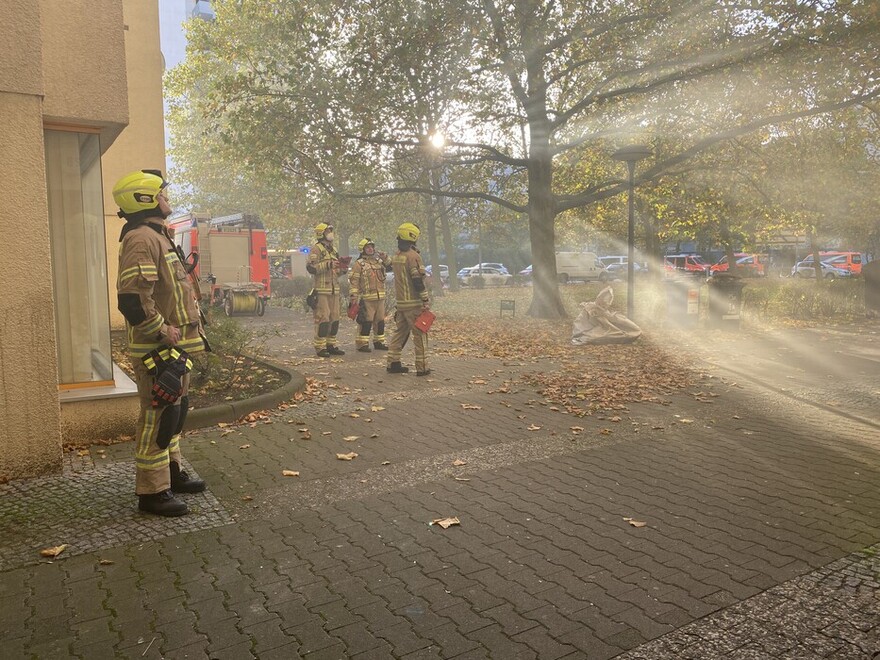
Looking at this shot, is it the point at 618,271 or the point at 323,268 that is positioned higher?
the point at 618,271

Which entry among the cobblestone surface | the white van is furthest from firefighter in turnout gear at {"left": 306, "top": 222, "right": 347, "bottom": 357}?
the white van

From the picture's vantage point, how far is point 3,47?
5152 mm

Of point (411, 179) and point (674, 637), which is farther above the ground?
point (411, 179)

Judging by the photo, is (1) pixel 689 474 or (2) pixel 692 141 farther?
(2) pixel 692 141

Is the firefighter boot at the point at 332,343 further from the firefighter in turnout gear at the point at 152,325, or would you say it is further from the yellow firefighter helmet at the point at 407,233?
the firefighter in turnout gear at the point at 152,325

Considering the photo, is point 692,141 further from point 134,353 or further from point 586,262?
point 586,262

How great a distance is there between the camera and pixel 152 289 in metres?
4.51

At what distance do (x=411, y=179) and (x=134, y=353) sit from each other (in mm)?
16697

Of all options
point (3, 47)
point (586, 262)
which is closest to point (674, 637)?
point (3, 47)

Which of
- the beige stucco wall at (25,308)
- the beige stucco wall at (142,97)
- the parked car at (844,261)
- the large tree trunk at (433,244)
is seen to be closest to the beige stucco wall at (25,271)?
the beige stucco wall at (25,308)

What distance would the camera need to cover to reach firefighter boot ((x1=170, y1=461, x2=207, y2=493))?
5.04 metres

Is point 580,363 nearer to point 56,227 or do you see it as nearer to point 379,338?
point 379,338

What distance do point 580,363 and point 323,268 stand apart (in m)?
4.51

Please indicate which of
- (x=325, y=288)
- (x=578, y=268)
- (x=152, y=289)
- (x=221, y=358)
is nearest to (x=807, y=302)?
(x=325, y=288)
